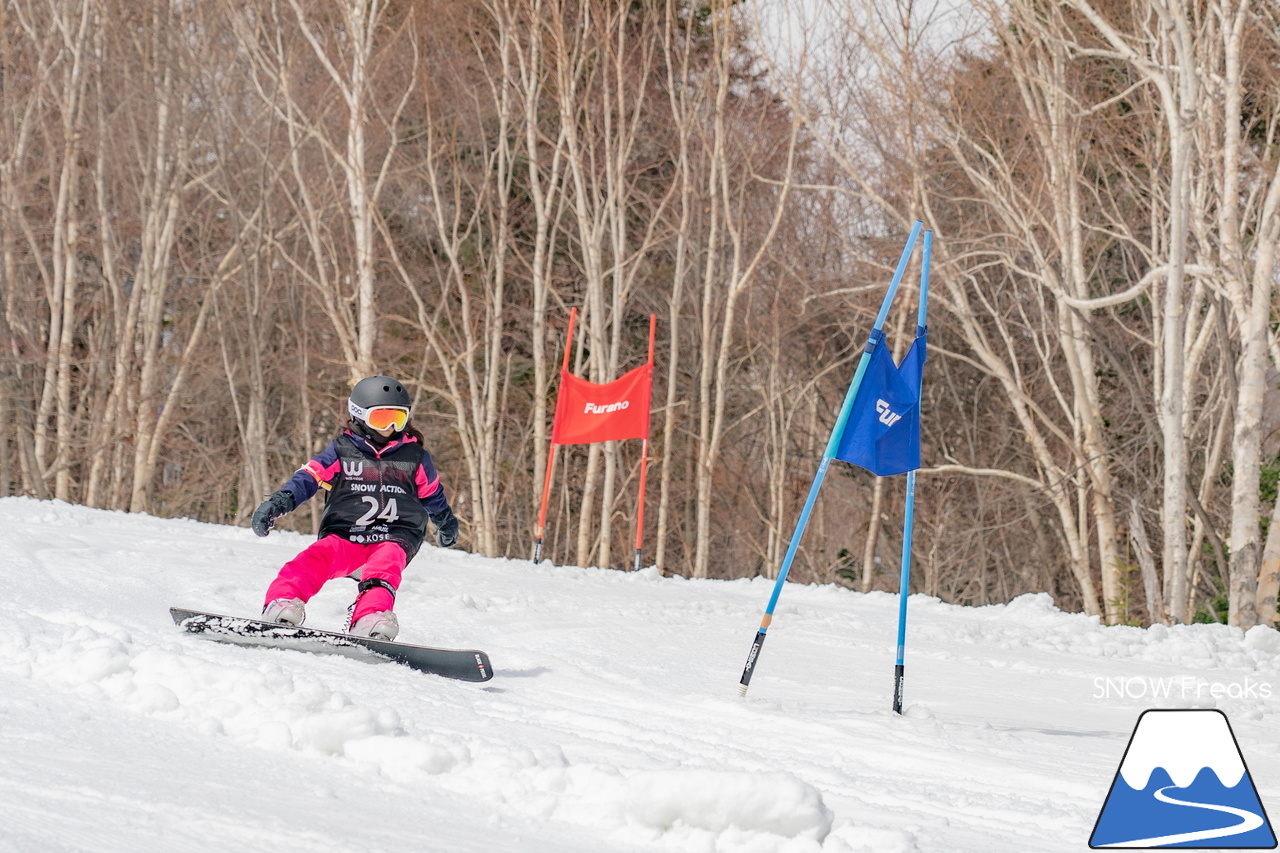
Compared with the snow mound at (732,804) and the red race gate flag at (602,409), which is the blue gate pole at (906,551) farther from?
the red race gate flag at (602,409)

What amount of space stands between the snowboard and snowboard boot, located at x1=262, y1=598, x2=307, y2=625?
20 cm

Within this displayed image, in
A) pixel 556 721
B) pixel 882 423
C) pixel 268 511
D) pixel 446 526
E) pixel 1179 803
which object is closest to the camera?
pixel 1179 803

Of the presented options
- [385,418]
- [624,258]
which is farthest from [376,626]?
[624,258]

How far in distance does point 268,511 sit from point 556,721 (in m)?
1.81

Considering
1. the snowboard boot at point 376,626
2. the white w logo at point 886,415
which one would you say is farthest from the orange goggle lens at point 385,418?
the white w logo at point 886,415

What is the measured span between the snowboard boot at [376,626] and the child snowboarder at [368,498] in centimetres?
12

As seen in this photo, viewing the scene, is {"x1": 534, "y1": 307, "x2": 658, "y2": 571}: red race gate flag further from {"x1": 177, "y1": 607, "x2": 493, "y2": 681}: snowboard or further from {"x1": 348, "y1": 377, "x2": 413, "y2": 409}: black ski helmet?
{"x1": 177, "y1": 607, "x2": 493, "y2": 681}: snowboard

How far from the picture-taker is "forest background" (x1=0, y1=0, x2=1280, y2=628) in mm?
14195

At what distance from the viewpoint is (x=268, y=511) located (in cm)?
522

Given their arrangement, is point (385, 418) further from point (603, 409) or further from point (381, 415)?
point (603, 409)

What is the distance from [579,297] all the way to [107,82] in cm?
830

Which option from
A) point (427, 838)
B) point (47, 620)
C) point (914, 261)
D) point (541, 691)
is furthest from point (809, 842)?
point (914, 261)

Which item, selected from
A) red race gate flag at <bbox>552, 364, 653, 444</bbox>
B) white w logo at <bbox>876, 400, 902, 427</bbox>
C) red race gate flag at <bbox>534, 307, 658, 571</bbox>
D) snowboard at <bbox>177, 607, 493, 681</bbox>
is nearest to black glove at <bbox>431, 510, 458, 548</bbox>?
snowboard at <bbox>177, 607, 493, 681</bbox>

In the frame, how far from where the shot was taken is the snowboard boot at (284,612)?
525 centimetres
